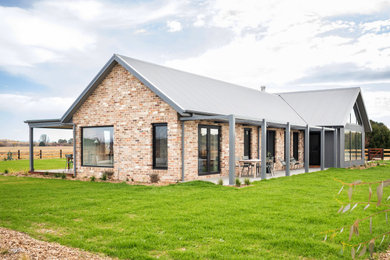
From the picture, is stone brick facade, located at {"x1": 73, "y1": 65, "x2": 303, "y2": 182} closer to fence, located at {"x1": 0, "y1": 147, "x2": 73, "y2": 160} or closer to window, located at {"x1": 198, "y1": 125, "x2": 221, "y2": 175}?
window, located at {"x1": 198, "y1": 125, "x2": 221, "y2": 175}

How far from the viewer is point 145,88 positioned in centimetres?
1442

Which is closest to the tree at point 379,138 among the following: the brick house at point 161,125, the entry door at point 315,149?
the entry door at point 315,149

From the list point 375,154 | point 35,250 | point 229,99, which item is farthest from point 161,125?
point 375,154

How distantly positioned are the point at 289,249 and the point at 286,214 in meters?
2.47

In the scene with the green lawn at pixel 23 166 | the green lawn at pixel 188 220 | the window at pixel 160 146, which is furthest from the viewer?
the green lawn at pixel 23 166

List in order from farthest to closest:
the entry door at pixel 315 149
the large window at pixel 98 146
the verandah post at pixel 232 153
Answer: the entry door at pixel 315 149 → the large window at pixel 98 146 → the verandah post at pixel 232 153

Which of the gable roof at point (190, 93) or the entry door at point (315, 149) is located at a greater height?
the gable roof at point (190, 93)

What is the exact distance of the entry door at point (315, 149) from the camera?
23.8m

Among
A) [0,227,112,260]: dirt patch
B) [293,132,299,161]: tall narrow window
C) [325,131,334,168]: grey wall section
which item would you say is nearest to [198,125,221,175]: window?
[293,132,299,161]: tall narrow window

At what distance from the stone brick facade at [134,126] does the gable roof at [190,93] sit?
16.4 inches

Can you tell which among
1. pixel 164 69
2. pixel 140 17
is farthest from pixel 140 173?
pixel 140 17

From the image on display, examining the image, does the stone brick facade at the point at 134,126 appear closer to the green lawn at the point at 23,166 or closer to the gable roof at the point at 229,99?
the gable roof at the point at 229,99

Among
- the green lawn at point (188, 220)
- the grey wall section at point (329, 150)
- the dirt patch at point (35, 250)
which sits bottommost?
the green lawn at point (188, 220)

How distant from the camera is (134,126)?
Answer: 1473 centimetres
